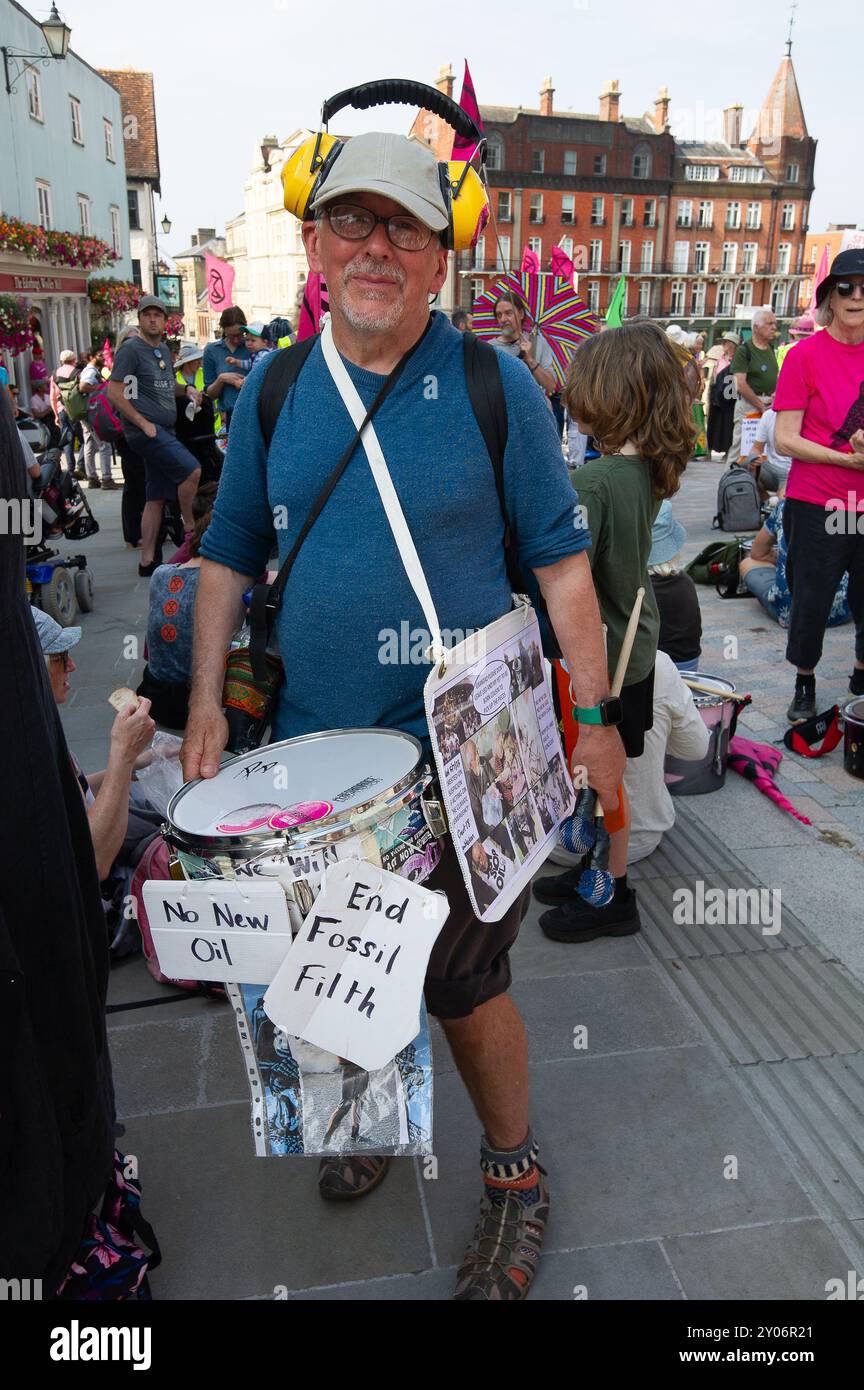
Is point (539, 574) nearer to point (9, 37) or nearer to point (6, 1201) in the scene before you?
point (6, 1201)

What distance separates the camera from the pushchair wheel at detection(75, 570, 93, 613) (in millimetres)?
7652

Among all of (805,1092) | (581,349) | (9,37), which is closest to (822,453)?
(581,349)

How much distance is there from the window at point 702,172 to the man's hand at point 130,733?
73422 millimetres

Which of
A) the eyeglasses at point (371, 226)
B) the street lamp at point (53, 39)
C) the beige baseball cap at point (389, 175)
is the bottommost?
the eyeglasses at point (371, 226)

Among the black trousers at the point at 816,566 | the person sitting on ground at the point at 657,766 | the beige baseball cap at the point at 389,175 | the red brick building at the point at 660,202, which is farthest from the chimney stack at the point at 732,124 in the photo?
the beige baseball cap at the point at 389,175

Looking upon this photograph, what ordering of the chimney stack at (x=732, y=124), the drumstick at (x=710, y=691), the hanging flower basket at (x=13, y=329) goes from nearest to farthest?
the drumstick at (x=710, y=691) < the hanging flower basket at (x=13, y=329) < the chimney stack at (x=732, y=124)

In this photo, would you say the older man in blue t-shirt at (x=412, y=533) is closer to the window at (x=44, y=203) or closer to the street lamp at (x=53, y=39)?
the street lamp at (x=53, y=39)

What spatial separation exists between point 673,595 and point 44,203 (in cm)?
2497

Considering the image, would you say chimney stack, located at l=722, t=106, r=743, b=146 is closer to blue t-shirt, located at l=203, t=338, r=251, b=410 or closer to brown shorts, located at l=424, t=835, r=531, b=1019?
blue t-shirt, located at l=203, t=338, r=251, b=410

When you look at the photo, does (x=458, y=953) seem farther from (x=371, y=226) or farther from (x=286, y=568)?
(x=371, y=226)

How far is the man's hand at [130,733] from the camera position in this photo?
2.23 metres

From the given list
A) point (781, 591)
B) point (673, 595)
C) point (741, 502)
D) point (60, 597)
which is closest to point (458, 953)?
point (673, 595)

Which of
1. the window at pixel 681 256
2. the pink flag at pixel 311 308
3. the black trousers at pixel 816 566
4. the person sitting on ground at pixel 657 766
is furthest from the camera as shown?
the window at pixel 681 256
